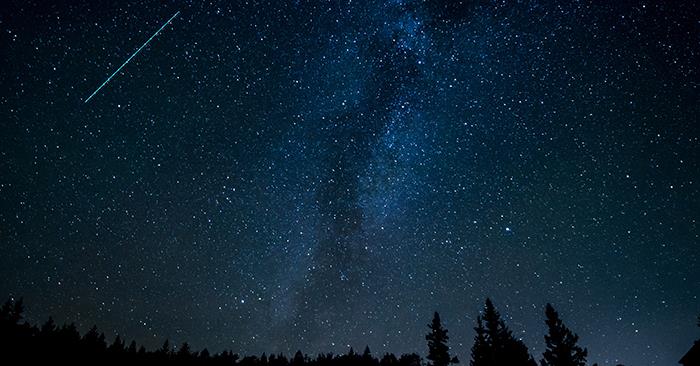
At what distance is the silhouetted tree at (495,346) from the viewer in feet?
80.7

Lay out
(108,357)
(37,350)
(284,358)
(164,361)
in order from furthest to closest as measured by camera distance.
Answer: (284,358) → (164,361) → (108,357) → (37,350)

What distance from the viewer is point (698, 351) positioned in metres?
19.2

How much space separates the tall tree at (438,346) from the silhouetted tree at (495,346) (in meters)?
2.15

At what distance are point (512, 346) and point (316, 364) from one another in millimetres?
30273

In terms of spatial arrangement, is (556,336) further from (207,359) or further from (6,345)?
(6,345)

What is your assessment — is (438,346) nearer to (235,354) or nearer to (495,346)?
(495,346)

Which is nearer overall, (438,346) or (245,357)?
(438,346)

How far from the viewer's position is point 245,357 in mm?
46938

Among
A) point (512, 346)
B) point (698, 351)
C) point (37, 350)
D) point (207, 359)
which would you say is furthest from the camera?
point (207, 359)

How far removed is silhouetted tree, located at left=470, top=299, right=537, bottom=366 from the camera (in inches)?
968

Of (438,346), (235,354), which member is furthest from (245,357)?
(438,346)

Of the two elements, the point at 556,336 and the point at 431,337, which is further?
the point at 431,337

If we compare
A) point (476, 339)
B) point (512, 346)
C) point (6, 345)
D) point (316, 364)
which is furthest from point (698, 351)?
point (6, 345)

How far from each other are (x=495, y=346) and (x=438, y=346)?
4650mm
